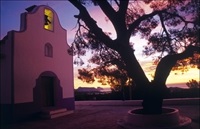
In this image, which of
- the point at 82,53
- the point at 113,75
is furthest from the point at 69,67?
the point at 82,53

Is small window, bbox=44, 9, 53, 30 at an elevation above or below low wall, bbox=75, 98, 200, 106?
above

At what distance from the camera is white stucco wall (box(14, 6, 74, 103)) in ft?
52.2

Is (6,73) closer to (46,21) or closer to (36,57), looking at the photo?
(36,57)

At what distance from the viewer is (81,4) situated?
1124 cm

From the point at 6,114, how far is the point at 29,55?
3.74m

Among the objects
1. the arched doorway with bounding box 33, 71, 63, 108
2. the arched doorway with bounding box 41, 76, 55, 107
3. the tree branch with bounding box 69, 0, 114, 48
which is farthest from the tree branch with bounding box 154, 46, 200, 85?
the arched doorway with bounding box 41, 76, 55, 107

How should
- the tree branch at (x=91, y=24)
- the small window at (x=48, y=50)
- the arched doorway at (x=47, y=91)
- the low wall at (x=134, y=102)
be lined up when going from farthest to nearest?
the low wall at (x=134, y=102), the small window at (x=48, y=50), the arched doorway at (x=47, y=91), the tree branch at (x=91, y=24)

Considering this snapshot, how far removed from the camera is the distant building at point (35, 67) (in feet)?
51.0

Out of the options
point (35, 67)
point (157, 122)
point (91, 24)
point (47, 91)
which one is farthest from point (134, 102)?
point (91, 24)

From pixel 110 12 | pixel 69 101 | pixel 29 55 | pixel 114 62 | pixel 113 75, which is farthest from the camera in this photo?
pixel 69 101

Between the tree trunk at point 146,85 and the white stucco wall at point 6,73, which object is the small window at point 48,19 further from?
the tree trunk at point 146,85

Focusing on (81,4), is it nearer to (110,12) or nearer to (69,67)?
(110,12)

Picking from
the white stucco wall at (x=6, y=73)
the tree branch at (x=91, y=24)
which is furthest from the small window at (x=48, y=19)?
the tree branch at (x=91, y=24)

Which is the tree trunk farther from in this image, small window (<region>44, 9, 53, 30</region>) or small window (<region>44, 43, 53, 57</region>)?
small window (<region>44, 9, 53, 30</region>)
